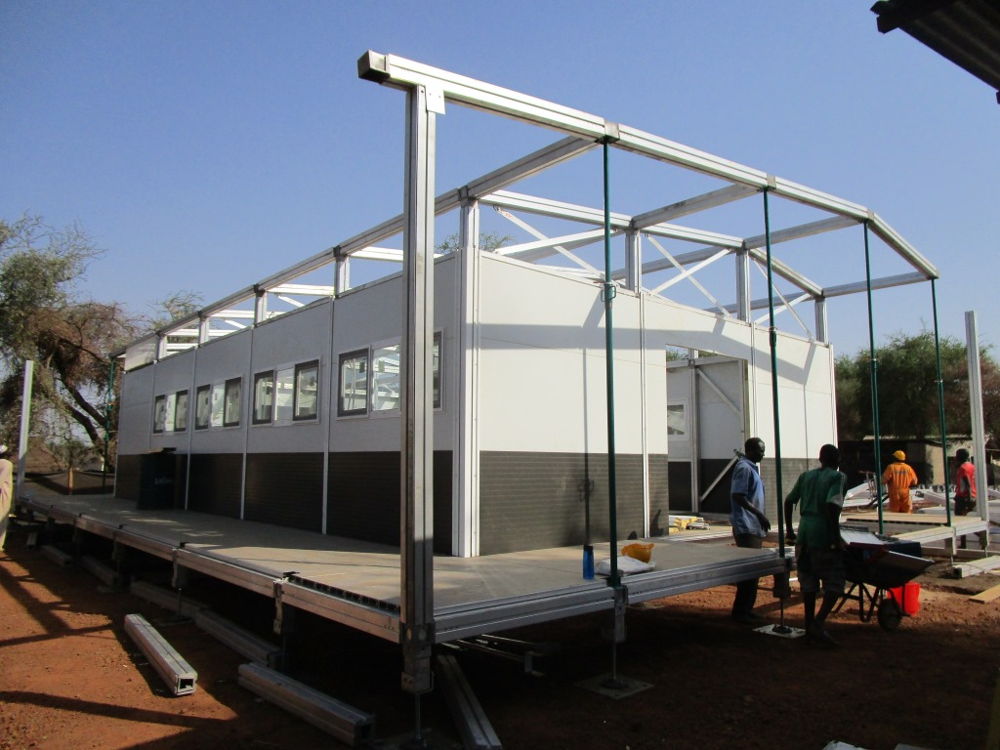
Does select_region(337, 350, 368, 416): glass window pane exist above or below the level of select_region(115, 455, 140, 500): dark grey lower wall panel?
above

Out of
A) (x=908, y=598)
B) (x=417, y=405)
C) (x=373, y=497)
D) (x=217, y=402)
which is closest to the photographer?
(x=417, y=405)

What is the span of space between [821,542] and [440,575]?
3.38 m

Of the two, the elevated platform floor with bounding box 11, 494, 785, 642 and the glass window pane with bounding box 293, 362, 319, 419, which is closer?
the elevated platform floor with bounding box 11, 494, 785, 642

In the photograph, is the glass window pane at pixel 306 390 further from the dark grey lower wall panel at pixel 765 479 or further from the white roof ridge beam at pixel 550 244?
the dark grey lower wall panel at pixel 765 479

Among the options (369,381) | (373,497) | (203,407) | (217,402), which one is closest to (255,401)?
(217,402)

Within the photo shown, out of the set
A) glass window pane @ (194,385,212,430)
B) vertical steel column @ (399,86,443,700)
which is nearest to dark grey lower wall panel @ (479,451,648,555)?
vertical steel column @ (399,86,443,700)

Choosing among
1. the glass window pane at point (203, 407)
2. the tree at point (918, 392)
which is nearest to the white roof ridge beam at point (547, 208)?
the glass window pane at point (203, 407)

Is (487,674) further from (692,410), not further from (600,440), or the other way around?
(692,410)

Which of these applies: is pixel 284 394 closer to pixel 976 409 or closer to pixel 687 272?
pixel 687 272

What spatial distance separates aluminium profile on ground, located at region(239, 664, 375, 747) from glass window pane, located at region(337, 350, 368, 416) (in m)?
3.65

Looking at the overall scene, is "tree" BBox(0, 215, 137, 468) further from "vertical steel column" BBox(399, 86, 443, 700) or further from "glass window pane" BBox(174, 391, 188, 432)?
"vertical steel column" BBox(399, 86, 443, 700)

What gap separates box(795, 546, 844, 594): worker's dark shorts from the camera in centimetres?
662

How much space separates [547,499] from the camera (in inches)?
313

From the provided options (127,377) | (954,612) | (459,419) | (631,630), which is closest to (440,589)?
(459,419)
